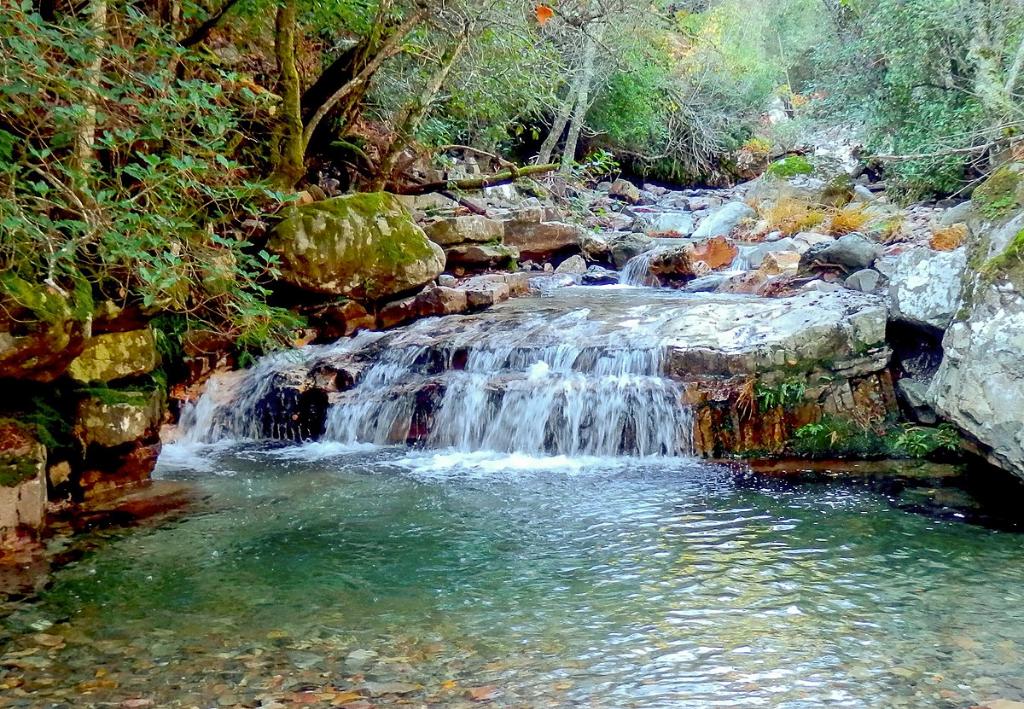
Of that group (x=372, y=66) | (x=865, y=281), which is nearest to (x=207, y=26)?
(x=372, y=66)

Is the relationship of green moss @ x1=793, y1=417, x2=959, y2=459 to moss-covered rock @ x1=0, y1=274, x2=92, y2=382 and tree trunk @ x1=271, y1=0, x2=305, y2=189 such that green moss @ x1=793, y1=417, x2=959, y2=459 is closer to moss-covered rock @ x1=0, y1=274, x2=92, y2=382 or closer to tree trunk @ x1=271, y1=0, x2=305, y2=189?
moss-covered rock @ x1=0, y1=274, x2=92, y2=382

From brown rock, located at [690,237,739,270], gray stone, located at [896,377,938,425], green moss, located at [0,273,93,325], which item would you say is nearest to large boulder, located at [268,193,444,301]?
green moss, located at [0,273,93,325]

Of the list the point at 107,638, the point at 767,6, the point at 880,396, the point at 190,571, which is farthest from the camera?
the point at 767,6

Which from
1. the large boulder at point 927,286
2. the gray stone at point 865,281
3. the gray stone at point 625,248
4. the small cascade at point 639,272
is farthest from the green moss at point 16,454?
the gray stone at point 625,248

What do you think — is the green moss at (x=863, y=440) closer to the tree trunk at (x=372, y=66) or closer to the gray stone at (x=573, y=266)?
the tree trunk at (x=372, y=66)

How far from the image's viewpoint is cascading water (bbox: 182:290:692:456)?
7.52 m

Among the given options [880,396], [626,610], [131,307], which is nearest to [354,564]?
[626,610]

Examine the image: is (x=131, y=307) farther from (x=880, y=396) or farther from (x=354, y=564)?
(x=880, y=396)

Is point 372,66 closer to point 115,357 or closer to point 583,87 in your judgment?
point 115,357

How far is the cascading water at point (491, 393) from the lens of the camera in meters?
7.52

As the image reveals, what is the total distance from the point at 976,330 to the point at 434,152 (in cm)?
740

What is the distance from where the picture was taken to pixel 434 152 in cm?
1091

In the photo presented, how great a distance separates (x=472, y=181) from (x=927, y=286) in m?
6.31

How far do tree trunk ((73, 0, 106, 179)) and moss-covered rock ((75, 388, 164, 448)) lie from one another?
2.12 m
